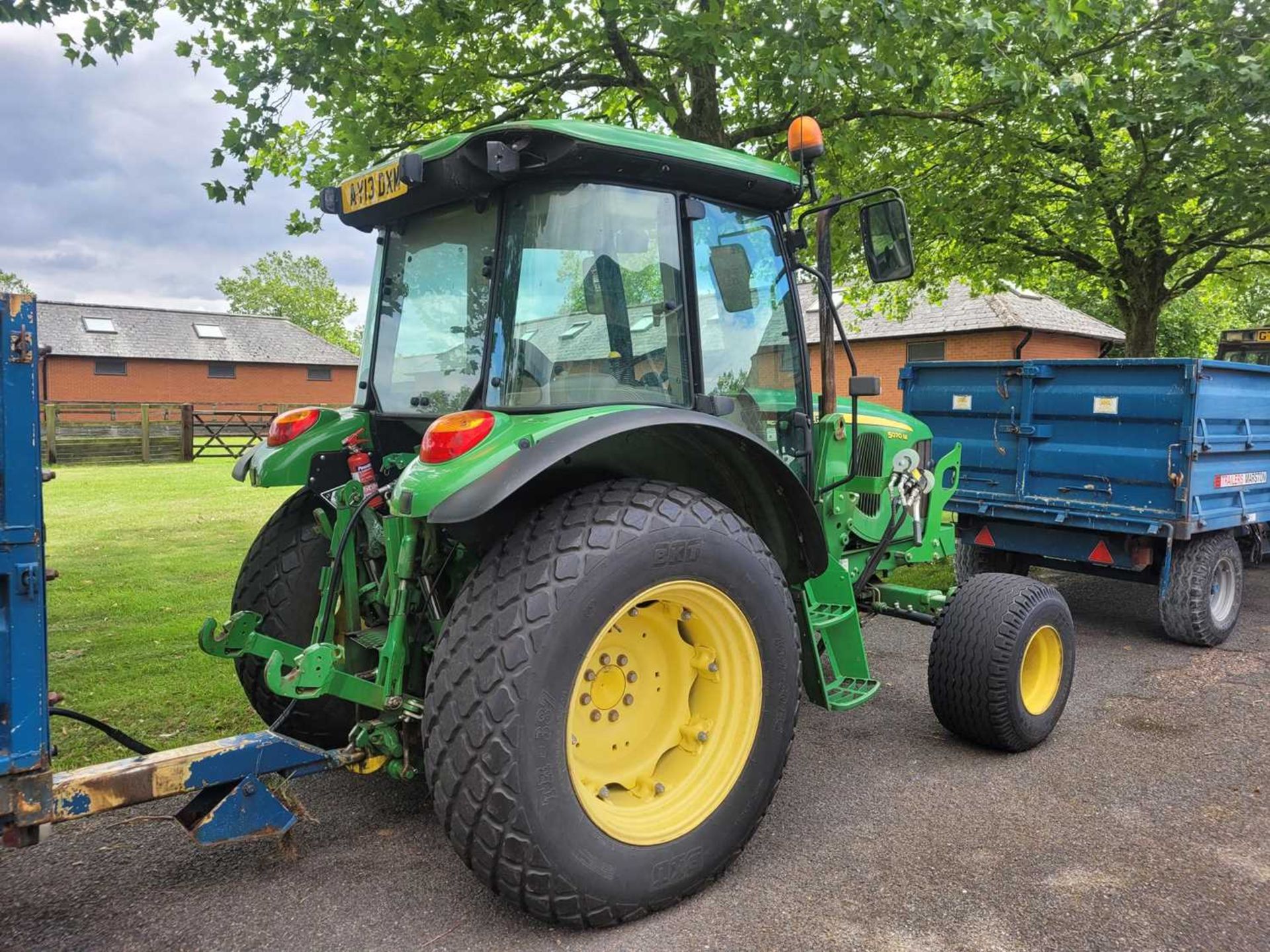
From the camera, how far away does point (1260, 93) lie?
6.49 meters

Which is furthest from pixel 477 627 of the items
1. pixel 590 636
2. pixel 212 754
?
pixel 212 754

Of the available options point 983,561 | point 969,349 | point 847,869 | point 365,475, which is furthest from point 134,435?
point 847,869

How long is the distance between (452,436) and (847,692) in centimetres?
185

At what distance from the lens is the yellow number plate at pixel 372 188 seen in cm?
308

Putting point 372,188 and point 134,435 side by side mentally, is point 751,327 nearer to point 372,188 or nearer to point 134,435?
point 372,188

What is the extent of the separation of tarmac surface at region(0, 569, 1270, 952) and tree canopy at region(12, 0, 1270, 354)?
388 centimetres

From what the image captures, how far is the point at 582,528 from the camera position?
2.59 metres

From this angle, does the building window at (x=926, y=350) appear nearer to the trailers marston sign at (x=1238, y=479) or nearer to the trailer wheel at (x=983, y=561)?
the trailer wheel at (x=983, y=561)

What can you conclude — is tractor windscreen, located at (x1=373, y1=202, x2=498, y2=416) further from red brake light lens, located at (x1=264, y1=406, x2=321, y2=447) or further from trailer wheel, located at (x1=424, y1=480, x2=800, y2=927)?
trailer wheel, located at (x1=424, y1=480, x2=800, y2=927)

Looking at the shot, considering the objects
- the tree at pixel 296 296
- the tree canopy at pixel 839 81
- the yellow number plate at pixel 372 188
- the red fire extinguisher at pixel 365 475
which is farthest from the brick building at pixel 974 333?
the tree at pixel 296 296

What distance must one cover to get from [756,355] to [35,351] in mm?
2314

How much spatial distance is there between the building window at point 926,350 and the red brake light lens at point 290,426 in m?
22.7

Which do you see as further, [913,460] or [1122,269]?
[1122,269]

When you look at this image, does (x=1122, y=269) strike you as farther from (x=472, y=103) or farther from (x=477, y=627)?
(x=477, y=627)
